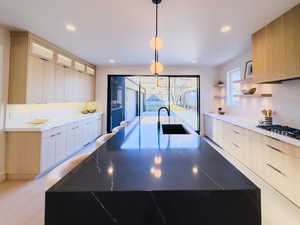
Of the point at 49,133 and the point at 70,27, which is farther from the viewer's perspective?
the point at 49,133

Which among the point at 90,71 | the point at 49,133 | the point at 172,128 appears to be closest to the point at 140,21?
the point at 172,128

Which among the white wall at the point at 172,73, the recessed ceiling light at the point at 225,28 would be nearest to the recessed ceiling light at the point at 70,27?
the recessed ceiling light at the point at 225,28

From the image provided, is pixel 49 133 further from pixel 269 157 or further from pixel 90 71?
pixel 269 157

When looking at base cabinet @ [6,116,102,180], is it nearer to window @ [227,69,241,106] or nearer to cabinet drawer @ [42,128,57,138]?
cabinet drawer @ [42,128,57,138]

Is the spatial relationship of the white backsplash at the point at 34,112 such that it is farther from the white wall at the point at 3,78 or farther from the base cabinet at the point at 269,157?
the base cabinet at the point at 269,157

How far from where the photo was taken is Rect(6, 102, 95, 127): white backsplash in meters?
3.01

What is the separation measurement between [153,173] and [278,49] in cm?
283

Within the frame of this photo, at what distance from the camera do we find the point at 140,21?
257cm

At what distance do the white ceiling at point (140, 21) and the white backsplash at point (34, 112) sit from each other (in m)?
1.47

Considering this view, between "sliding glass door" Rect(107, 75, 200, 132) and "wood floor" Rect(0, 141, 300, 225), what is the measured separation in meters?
3.41

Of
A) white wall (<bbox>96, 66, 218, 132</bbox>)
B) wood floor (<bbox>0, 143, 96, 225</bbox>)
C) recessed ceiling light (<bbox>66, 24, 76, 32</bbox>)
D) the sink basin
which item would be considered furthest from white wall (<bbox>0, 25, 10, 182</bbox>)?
white wall (<bbox>96, 66, 218, 132</bbox>)

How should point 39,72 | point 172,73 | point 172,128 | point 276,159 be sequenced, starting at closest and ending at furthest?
point 276,159
point 172,128
point 39,72
point 172,73

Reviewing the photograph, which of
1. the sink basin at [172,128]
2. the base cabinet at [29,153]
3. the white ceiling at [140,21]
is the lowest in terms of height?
the base cabinet at [29,153]

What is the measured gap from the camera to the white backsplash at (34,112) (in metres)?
3.01
